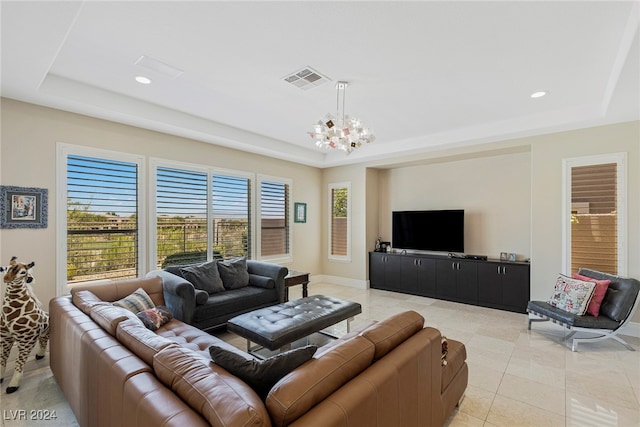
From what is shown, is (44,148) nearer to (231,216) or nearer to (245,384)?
(231,216)

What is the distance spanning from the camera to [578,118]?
3818 mm

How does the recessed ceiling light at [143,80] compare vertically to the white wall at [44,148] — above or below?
above

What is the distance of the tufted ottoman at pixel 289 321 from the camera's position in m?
2.70

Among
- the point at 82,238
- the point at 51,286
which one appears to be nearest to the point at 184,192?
the point at 82,238

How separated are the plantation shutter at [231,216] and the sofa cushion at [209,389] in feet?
12.1

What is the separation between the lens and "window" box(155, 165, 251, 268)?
4379mm

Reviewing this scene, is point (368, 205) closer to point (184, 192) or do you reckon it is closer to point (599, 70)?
point (184, 192)

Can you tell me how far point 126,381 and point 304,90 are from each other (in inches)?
116

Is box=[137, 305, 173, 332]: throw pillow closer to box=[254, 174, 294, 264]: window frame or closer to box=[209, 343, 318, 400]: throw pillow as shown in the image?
box=[209, 343, 318, 400]: throw pillow

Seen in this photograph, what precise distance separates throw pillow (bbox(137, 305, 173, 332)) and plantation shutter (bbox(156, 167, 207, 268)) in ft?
5.28

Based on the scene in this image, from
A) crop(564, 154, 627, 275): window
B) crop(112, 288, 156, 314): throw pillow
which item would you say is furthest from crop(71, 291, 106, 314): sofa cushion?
crop(564, 154, 627, 275): window

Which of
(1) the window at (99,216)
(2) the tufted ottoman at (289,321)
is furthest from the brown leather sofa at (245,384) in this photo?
(1) the window at (99,216)

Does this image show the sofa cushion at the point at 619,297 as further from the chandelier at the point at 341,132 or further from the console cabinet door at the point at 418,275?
the chandelier at the point at 341,132

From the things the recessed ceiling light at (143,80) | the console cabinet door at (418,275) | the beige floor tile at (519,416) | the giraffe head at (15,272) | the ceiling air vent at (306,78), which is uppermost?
the recessed ceiling light at (143,80)
